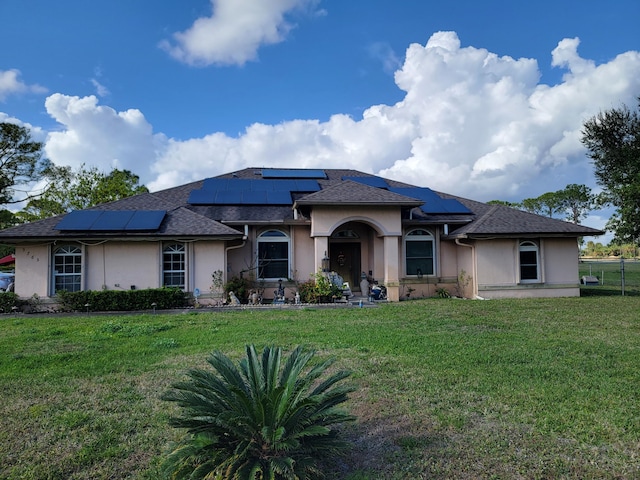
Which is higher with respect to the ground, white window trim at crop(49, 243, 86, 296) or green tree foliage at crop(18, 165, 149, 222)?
green tree foliage at crop(18, 165, 149, 222)

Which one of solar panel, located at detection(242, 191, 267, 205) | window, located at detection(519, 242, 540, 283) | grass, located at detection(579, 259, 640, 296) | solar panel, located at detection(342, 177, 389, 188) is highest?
solar panel, located at detection(342, 177, 389, 188)

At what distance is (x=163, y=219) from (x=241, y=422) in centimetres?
1318

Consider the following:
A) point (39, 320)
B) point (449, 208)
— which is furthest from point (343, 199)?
point (39, 320)

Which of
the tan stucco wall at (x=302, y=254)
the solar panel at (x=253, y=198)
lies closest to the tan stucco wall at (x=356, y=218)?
the tan stucco wall at (x=302, y=254)

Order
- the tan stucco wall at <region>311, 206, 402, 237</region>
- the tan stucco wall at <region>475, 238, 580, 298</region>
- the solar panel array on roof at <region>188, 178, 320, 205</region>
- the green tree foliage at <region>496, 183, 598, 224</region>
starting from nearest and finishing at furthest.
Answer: the tan stucco wall at <region>311, 206, 402, 237</region> → the tan stucco wall at <region>475, 238, 580, 298</region> → the solar panel array on roof at <region>188, 178, 320, 205</region> → the green tree foliage at <region>496, 183, 598, 224</region>

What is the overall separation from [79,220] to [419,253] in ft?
44.4

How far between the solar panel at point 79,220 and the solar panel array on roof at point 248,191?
382 cm

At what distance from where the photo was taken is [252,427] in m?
2.90

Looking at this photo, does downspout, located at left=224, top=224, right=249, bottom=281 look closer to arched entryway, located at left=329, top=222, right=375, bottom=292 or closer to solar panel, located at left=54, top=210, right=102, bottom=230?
arched entryway, located at left=329, top=222, right=375, bottom=292

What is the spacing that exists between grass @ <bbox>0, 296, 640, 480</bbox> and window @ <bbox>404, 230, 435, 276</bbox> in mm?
6508

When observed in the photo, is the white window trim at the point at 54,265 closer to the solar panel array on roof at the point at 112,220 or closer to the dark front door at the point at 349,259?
the solar panel array on roof at the point at 112,220

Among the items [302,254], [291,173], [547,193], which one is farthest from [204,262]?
[547,193]

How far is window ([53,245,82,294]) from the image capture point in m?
13.8

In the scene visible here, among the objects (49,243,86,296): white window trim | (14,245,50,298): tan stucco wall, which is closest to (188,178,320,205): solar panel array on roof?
(49,243,86,296): white window trim
